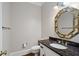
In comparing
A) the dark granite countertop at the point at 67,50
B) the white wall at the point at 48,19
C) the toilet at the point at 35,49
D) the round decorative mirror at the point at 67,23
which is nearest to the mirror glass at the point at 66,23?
the round decorative mirror at the point at 67,23

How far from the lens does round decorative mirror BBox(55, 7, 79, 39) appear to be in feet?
5.23

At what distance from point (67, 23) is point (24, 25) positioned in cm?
59

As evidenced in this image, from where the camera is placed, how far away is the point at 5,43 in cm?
161

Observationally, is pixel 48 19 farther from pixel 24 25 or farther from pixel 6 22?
pixel 6 22

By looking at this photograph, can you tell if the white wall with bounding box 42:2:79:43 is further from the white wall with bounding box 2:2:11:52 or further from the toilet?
the white wall with bounding box 2:2:11:52

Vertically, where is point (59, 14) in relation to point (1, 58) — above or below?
above

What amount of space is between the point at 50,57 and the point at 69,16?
0.62 metres

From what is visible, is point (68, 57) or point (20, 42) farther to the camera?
point (20, 42)

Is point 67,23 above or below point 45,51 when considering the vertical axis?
above

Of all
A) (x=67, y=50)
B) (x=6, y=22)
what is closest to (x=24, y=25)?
(x=6, y=22)

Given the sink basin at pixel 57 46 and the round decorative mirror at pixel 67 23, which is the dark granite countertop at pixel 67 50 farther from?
the round decorative mirror at pixel 67 23

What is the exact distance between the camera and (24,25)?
63.9 inches

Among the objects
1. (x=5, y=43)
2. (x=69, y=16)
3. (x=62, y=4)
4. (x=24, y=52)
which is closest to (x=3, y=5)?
(x=5, y=43)

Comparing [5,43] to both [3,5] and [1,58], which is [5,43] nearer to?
[1,58]
